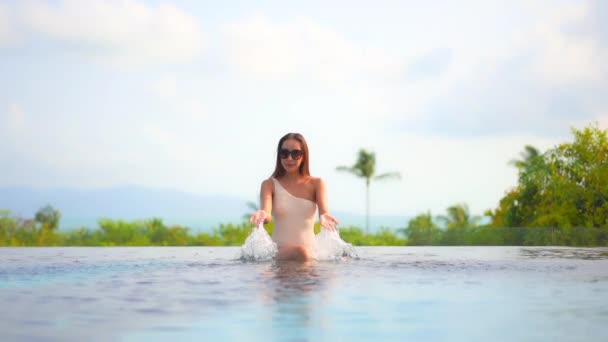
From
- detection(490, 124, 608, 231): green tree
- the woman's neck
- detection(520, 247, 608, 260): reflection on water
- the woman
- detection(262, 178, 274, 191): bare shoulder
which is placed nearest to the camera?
the woman

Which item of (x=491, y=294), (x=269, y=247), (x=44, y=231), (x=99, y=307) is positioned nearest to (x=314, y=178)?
(x=269, y=247)

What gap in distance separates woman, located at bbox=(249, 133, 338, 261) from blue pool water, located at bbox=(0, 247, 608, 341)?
1075 mm

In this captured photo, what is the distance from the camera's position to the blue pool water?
12.8ft

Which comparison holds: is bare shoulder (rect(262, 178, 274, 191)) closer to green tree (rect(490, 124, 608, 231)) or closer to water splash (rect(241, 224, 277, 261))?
water splash (rect(241, 224, 277, 261))

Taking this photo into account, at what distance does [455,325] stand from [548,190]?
27365 mm

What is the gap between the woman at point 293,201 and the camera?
360 inches

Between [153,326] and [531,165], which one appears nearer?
[153,326]

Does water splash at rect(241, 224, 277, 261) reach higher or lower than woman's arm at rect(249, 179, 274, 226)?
lower

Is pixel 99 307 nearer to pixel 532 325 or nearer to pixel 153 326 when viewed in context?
pixel 153 326

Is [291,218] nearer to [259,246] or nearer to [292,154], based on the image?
[259,246]

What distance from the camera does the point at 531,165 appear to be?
31.0 metres

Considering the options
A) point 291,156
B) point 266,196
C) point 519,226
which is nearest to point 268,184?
point 266,196

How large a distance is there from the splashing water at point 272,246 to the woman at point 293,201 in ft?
0.49

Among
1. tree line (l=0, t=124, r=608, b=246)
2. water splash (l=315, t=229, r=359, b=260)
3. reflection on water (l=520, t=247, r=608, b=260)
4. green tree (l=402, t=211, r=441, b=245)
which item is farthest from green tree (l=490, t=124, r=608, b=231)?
water splash (l=315, t=229, r=359, b=260)
